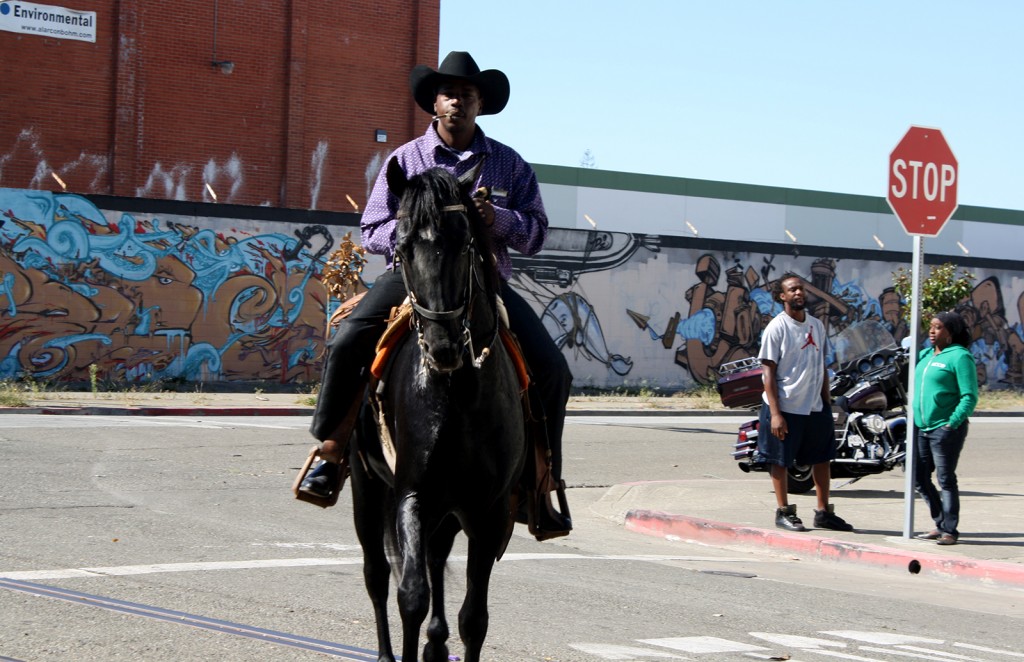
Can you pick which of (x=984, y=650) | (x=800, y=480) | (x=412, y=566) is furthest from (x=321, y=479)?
(x=800, y=480)

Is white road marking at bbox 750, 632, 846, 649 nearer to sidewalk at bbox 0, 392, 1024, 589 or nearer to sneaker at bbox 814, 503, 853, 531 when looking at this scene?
sidewalk at bbox 0, 392, 1024, 589

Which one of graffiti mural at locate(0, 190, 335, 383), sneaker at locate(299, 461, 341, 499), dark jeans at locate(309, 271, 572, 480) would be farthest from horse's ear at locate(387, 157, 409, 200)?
graffiti mural at locate(0, 190, 335, 383)

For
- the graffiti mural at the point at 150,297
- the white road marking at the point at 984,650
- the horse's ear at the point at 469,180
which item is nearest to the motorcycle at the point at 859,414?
the white road marking at the point at 984,650

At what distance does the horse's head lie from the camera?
→ 495 centimetres

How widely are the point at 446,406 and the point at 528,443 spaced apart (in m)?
0.90

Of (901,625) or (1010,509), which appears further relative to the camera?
(1010,509)

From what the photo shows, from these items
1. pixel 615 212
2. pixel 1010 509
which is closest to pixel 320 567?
pixel 1010 509

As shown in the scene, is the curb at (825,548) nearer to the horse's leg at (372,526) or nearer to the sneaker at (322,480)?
the horse's leg at (372,526)

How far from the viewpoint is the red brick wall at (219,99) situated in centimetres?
3725

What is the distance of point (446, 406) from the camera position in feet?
16.9

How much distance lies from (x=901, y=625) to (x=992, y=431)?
19.2m

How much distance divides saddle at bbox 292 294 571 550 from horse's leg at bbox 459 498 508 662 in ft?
1.16

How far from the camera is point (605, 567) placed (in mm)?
9516

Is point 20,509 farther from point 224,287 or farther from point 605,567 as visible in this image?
point 224,287
